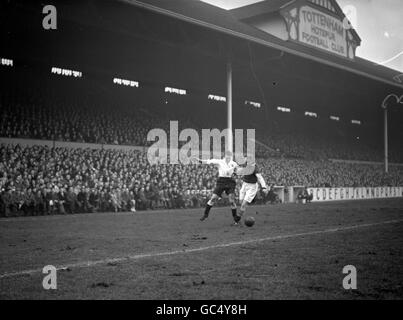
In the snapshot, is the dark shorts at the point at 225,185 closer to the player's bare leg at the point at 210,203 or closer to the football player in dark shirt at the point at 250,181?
the player's bare leg at the point at 210,203

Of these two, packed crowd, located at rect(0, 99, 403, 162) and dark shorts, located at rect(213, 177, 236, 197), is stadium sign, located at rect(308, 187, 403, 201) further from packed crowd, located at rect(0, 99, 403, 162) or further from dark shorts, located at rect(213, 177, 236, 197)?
dark shorts, located at rect(213, 177, 236, 197)

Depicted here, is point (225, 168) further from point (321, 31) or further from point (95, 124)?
point (321, 31)

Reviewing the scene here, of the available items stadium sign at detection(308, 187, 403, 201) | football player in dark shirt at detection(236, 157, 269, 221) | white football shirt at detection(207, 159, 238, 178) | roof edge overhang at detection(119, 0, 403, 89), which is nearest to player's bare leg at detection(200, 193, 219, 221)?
white football shirt at detection(207, 159, 238, 178)

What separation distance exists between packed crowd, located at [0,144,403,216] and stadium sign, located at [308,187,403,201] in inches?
386

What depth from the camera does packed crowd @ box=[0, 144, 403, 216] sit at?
18.7 meters

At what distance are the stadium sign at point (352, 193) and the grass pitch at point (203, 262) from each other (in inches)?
905

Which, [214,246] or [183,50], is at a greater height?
[183,50]

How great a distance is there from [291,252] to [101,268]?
10.8 feet

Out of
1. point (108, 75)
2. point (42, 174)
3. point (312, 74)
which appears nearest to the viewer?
point (42, 174)

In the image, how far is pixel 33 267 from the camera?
23.5 feet

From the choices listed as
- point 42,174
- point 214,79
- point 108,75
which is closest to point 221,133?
point 214,79

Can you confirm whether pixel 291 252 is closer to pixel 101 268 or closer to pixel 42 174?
pixel 101 268

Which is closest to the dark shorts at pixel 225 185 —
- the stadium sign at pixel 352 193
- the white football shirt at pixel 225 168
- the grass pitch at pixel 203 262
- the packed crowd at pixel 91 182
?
the white football shirt at pixel 225 168
